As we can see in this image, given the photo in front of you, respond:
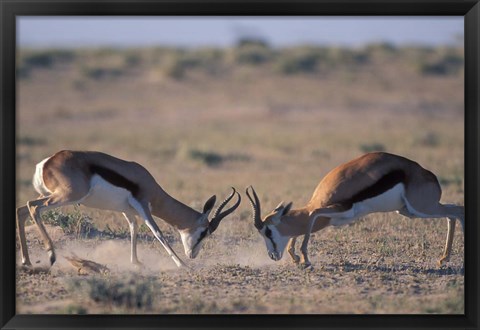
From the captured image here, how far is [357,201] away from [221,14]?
3008mm

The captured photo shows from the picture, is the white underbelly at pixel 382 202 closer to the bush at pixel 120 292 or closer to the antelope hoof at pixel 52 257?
the bush at pixel 120 292

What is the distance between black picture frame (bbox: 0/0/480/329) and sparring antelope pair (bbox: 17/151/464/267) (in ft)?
6.26

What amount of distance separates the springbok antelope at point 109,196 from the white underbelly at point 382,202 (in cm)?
135

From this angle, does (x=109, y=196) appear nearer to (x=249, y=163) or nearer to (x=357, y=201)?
(x=357, y=201)

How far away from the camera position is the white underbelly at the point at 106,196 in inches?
348

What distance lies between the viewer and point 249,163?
18.8 m

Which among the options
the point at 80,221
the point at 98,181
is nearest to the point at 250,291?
the point at 98,181

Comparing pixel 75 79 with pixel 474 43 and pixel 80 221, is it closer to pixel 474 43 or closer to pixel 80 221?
pixel 80 221

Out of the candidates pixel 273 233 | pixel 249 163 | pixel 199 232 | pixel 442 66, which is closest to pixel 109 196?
pixel 199 232

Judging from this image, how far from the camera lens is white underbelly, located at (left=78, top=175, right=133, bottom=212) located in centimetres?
885

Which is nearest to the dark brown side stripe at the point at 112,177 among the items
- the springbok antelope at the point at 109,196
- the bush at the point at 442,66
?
the springbok antelope at the point at 109,196

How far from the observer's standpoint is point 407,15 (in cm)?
680

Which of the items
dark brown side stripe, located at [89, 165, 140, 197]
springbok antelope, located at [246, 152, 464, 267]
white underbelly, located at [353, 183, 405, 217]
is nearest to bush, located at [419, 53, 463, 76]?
springbok antelope, located at [246, 152, 464, 267]

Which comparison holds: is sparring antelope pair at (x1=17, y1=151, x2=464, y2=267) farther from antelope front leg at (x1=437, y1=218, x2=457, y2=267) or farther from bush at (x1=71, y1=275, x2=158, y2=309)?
bush at (x1=71, y1=275, x2=158, y2=309)
